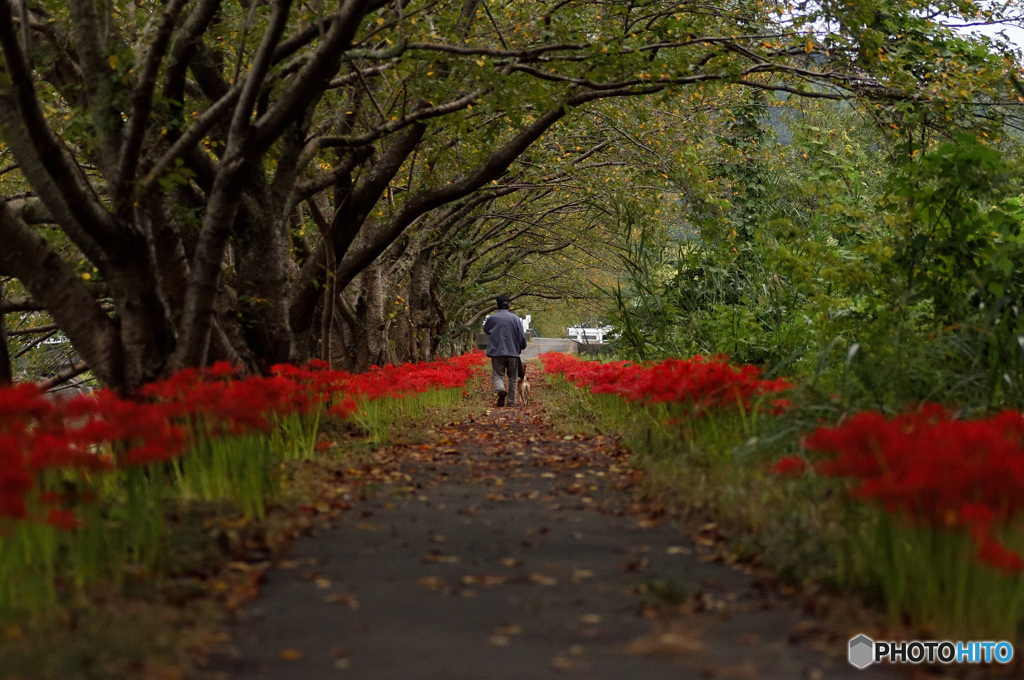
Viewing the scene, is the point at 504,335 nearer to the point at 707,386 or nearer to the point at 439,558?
the point at 707,386

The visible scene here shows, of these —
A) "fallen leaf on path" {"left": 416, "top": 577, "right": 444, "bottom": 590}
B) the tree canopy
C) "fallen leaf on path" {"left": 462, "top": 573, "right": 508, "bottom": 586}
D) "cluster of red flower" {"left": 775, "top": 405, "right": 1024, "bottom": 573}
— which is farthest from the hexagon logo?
the tree canopy

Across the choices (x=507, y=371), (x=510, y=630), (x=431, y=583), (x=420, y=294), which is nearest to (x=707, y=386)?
(x=431, y=583)

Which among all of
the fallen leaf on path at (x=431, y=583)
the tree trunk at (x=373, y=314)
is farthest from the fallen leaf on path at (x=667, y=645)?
the tree trunk at (x=373, y=314)

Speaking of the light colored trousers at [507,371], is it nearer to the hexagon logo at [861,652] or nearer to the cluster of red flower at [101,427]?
the cluster of red flower at [101,427]

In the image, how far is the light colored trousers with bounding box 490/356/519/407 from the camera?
1612 centimetres

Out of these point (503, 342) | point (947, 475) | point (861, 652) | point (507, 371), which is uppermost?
point (503, 342)

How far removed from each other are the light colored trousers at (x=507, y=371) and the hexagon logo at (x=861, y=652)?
1276cm

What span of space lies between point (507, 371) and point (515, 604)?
1269cm

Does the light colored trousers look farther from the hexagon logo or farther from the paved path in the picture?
the hexagon logo

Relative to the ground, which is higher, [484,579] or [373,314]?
[373,314]

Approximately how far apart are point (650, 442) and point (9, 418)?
5.04 m

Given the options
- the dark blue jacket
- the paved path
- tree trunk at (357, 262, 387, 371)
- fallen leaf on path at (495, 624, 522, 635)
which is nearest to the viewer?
the paved path

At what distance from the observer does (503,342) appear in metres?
15.8

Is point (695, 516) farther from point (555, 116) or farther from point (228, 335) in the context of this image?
point (555, 116)
